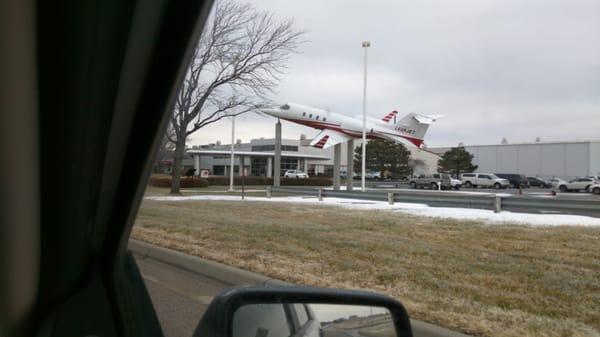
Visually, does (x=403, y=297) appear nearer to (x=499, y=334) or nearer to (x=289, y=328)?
(x=499, y=334)

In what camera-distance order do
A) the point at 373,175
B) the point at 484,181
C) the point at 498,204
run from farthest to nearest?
the point at 373,175 → the point at 484,181 → the point at 498,204

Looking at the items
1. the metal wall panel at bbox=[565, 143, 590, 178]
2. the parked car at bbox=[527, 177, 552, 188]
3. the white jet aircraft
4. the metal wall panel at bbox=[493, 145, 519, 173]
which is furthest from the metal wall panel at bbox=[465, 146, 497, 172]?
the white jet aircraft

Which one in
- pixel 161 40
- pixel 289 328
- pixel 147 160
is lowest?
pixel 289 328

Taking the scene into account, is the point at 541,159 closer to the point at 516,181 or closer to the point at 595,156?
the point at 595,156

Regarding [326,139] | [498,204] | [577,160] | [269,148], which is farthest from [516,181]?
[498,204]

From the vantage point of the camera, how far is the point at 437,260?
23.3ft

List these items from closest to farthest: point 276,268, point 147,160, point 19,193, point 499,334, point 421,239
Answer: point 19,193, point 147,160, point 499,334, point 276,268, point 421,239

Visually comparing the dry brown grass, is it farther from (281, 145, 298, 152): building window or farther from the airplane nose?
(281, 145, 298, 152): building window

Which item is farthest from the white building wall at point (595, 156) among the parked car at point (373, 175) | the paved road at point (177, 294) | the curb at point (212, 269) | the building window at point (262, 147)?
the paved road at point (177, 294)

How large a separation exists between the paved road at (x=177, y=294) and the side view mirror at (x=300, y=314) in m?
2.39

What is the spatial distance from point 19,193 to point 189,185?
36.0m

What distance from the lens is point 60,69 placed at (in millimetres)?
1379

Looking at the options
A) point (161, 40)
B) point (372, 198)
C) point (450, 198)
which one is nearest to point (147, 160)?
point (161, 40)

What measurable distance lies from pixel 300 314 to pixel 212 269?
5258mm
